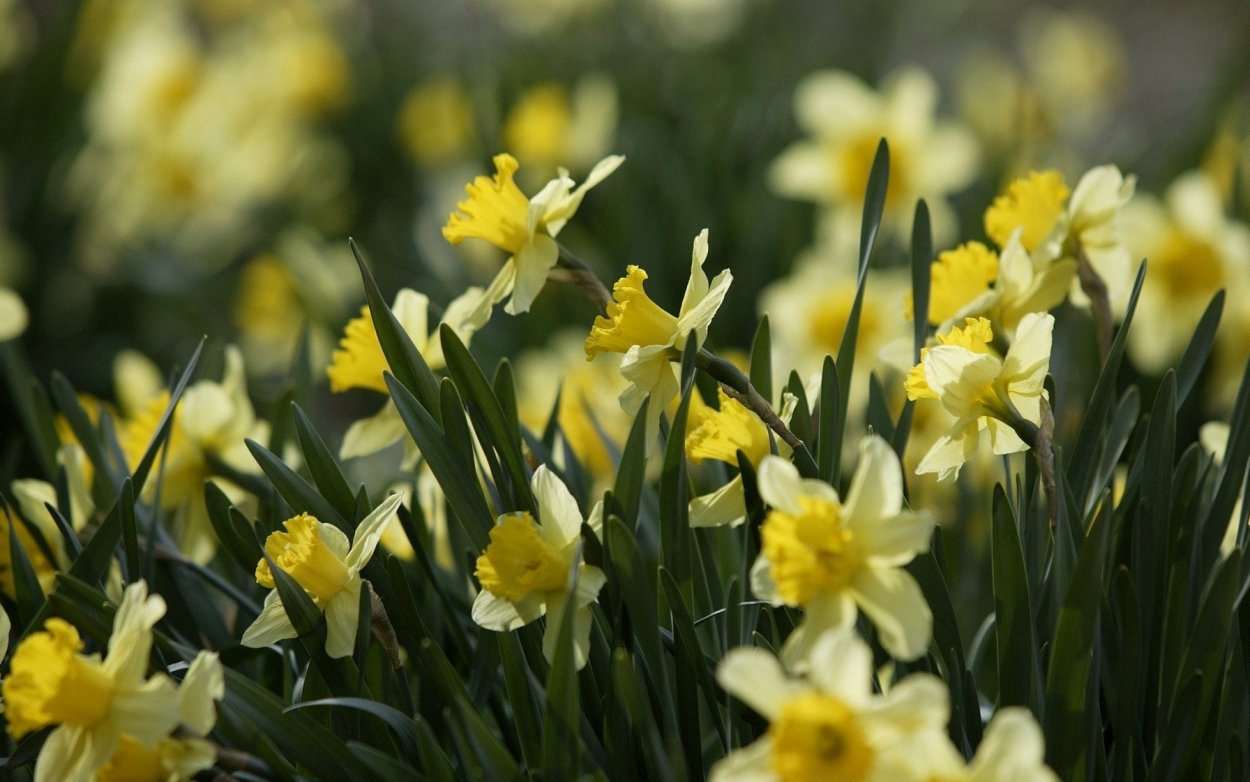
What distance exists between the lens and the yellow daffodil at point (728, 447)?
83 cm

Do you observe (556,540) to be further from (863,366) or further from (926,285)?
(863,366)

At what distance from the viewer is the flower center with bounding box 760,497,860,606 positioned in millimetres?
664

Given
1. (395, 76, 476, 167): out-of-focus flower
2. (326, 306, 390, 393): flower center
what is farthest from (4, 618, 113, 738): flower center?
(395, 76, 476, 167): out-of-focus flower

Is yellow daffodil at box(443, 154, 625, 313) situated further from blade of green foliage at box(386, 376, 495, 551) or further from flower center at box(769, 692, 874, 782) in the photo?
flower center at box(769, 692, 874, 782)

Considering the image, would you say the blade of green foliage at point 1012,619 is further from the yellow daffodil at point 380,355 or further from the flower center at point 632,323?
the yellow daffodil at point 380,355

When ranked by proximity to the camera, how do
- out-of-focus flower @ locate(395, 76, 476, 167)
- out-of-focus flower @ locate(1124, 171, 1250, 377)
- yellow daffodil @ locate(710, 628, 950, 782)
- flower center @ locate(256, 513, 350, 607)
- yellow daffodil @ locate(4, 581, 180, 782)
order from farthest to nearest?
out-of-focus flower @ locate(395, 76, 476, 167), out-of-focus flower @ locate(1124, 171, 1250, 377), flower center @ locate(256, 513, 350, 607), yellow daffodil @ locate(4, 581, 180, 782), yellow daffodil @ locate(710, 628, 950, 782)

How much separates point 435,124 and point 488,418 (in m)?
2.81

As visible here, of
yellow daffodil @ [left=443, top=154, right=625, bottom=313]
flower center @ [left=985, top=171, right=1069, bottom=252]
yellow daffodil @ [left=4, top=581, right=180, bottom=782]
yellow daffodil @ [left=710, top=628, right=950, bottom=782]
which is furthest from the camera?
flower center @ [left=985, top=171, right=1069, bottom=252]

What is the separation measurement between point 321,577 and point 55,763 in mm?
189

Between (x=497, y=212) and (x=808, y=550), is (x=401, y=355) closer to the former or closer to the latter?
(x=497, y=212)

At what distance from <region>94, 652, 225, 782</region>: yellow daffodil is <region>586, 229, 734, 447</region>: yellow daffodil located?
308 mm

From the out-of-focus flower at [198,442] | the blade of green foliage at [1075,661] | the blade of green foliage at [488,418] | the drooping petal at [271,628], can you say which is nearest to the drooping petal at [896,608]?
the blade of green foliage at [1075,661]

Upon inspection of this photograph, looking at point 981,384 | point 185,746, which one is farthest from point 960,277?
point 185,746

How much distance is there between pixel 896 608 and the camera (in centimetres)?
67
